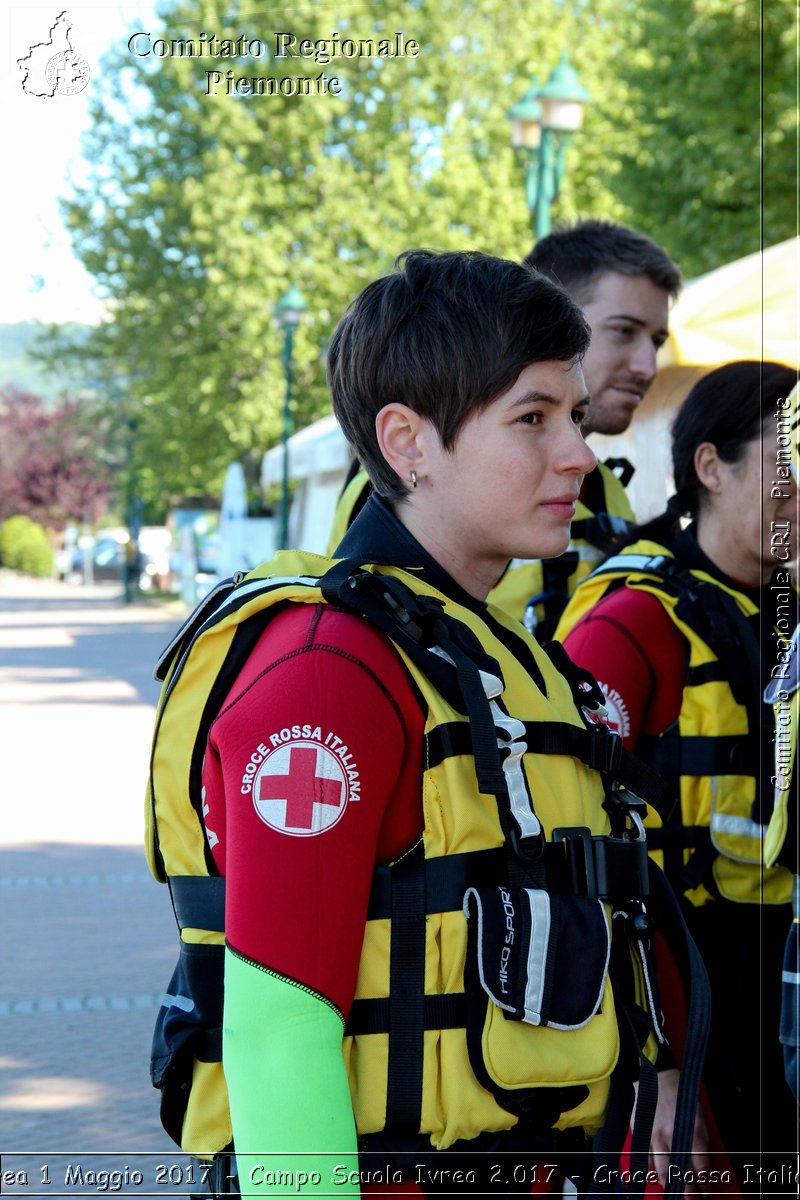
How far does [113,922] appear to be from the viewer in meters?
7.66

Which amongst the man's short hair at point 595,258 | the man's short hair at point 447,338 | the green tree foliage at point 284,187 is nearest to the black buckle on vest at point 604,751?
the man's short hair at point 447,338

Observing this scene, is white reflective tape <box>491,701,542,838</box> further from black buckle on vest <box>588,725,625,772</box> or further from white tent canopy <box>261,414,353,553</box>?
white tent canopy <box>261,414,353,553</box>

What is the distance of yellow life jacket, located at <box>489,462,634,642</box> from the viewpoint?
11.4 feet

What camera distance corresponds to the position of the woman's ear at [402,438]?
73.3 inches

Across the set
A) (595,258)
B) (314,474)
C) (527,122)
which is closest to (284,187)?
(314,474)

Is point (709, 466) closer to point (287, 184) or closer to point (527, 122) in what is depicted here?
point (527, 122)

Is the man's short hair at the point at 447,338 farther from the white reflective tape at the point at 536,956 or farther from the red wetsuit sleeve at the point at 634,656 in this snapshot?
the red wetsuit sleeve at the point at 634,656

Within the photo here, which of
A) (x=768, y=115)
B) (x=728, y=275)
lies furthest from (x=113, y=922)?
(x=768, y=115)

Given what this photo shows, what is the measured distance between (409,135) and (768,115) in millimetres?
15143

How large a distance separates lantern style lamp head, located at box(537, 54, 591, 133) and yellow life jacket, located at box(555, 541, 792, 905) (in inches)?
365

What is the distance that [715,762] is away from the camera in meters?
2.85

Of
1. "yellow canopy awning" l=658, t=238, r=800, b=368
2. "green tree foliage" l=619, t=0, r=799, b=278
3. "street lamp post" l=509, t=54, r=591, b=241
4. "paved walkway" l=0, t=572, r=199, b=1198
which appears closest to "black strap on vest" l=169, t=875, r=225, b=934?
"paved walkway" l=0, t=572, r=199, b=1198

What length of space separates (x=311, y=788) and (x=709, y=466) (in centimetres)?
175

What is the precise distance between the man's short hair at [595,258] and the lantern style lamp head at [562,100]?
8241mm
